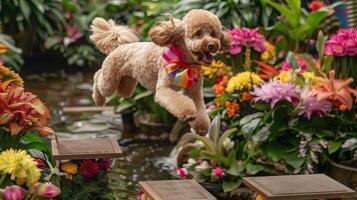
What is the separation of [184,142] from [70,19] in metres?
6.26

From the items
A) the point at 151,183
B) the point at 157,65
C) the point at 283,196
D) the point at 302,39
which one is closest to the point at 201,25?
the point at 157,65

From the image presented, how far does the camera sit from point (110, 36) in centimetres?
258

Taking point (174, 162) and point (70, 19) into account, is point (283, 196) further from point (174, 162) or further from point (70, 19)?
point (70, 19)

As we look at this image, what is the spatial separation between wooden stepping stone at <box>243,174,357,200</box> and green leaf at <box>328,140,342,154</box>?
1594 mm

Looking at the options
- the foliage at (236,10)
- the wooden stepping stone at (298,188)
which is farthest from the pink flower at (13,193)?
the foliage at (236,10)

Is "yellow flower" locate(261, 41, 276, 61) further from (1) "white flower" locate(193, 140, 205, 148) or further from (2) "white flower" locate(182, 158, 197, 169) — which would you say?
(2) "white flower" locate(182, 158, 197, 169)

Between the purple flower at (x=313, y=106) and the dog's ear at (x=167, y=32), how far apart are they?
266cm

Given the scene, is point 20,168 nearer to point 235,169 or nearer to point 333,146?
point 235,169

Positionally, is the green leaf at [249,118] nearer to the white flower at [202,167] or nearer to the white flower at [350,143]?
the white flower at [202,167]

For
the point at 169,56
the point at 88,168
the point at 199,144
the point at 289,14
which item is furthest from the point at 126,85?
the point at 289,14

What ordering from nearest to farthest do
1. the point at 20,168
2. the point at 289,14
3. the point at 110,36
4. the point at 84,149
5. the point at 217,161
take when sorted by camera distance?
the point at 110,36 → the point at 20,168 → the point at 84,149 → the point at 217,161 → the point at 289,14

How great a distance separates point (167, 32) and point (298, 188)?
1137 mm

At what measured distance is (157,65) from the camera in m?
2.38

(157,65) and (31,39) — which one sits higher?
(157,65)
